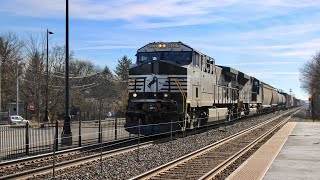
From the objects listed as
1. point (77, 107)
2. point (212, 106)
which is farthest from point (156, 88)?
point (77, 107)

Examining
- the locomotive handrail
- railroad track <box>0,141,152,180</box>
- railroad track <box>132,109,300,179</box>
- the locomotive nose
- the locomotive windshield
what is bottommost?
railroad track <box>132,109,300,179</box>

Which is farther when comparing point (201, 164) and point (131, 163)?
point (201, 164)

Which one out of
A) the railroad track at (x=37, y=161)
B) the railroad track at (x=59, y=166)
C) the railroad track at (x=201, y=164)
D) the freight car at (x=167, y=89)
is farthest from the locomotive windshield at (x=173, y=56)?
the railroad track at (x=59, y=166)

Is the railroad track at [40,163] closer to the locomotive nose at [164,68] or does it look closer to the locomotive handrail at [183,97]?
the locomotive handrail at [183,97]

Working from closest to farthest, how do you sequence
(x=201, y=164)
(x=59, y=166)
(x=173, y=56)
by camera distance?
(x=59, y=166) → (x=201, y=164) → (x=173, y=56)

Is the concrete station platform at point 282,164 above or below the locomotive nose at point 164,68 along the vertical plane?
below

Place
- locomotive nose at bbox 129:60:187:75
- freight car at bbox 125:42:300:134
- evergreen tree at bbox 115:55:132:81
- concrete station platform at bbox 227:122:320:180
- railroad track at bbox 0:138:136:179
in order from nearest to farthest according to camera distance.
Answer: concrete station platform at bbox 227:122:320:180 → railroad track at bbox 0:138:136:179 → freight car at bbox 125:42:300:134 → locomotive nose at bbox 129:60:187:75 → evergreen tree at bbox 115:55:132:81

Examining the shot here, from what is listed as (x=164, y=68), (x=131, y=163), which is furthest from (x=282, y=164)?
(x=164, y=68)

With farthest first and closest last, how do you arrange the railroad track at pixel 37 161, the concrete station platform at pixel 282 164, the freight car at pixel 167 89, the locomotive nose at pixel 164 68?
the locomotive nose at pixel 164 68 → the freight car at pixel 167 89 → the railroad track at pixel 37 161 → the concrete station platform at pixel 282 164

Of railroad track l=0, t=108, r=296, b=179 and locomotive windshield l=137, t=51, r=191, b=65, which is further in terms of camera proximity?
locomotive windshield l=137, t=51, r=191, b=65

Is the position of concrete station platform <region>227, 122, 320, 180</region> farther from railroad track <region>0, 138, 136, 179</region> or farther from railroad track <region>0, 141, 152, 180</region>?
railroad track <region>0, 138, 136, 179</region>

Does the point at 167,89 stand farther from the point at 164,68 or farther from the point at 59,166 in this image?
the point at 59,166

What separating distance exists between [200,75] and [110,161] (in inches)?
401

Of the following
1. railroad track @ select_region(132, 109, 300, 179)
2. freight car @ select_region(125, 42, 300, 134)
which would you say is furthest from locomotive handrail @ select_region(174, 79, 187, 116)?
railroad track @ select_region(132, 109, 300, 179)
